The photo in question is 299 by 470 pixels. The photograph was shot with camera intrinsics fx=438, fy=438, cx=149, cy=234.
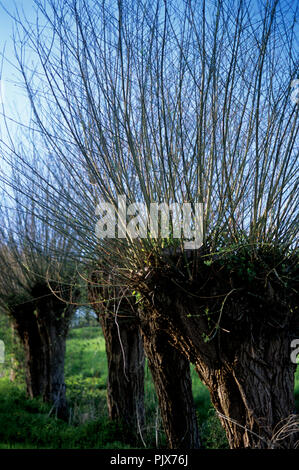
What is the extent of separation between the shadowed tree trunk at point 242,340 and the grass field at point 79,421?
195 centimetres

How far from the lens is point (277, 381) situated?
423cm

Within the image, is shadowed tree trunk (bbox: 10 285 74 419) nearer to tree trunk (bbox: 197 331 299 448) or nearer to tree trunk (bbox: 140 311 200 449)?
tree trunk (bbox: 140 311 200 449)

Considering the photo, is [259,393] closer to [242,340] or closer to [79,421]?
[242,340]

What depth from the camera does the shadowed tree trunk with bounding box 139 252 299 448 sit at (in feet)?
13.7

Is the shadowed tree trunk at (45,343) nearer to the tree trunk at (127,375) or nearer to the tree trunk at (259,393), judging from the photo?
the tree trunk at (127,375)

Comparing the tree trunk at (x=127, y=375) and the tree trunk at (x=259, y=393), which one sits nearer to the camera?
the tree trunk at (x=259, y=393)

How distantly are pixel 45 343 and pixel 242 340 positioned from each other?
893cm

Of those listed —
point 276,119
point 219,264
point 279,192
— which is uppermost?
point 276,119

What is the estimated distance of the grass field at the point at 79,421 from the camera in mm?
8883

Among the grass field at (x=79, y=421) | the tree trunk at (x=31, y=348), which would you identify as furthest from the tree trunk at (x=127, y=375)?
the tree trunk at (x=31, y=348)
